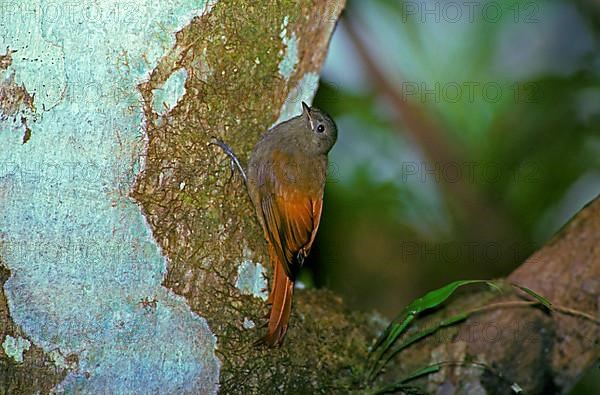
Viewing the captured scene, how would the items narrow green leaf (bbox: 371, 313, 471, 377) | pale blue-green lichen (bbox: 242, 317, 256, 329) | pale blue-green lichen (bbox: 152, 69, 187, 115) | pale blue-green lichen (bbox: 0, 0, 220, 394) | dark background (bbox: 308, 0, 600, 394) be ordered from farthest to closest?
dark background (bbox: 308, 0, 600, 394) → narrow green leaf (bbox: 371, 313, 471, 377) → pale blue-green lichen (bbox: 242, 317, 256, 329) → pale blue-green lichen (bbox: 152, 69, 187, 115) → pale blue-green lichen (bbox: 0, 0, 220, 394)

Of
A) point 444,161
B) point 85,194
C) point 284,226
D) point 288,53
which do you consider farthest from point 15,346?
point 444,161

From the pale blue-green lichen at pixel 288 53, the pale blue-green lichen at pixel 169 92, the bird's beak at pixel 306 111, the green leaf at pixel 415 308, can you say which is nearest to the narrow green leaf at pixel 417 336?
the green leaf at pixel 415 308

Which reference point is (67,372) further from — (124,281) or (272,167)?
(272,167)

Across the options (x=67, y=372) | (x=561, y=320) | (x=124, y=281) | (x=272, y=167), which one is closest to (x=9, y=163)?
(x=124, y=281)

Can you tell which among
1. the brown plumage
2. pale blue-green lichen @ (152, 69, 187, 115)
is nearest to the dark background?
the brown plumage

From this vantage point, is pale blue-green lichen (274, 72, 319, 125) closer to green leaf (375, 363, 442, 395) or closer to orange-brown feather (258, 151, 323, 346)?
orange-brown feather (258, 151, 323, 346)

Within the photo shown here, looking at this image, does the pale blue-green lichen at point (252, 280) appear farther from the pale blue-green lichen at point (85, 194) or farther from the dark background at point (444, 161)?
the dark background at point (444, 161)

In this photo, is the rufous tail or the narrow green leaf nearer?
the rufous tail
